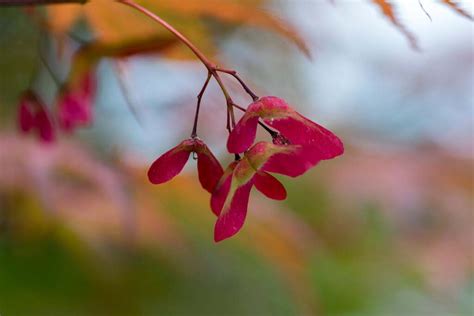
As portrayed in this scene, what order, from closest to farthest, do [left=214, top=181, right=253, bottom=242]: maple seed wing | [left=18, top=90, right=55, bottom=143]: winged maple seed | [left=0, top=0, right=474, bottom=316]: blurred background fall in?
1. [left=214, top=181, right=253, bottom=242]: maple seed wing
2. [left=18, top=90, right=55, bottom=143]: winged maple seed
3. [left=0, top=0, right=474, bottom=316]: blurred background

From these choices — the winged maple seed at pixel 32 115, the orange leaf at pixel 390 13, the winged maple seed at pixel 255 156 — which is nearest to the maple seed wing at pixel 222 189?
the winged maple seed at pixel 255 156

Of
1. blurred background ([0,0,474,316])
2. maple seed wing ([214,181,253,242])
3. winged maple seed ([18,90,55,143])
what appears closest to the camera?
maple seed wing ([214,181,253,242])

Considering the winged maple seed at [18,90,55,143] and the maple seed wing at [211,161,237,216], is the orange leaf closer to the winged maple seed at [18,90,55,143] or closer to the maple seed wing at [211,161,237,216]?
the maple seed wing at [211,161,237,216]

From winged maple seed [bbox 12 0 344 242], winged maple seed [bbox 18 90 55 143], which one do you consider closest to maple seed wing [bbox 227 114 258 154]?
winged maple seed [bbox 12 0 344 242]

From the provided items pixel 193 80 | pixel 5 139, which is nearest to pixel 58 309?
pixel 5 139

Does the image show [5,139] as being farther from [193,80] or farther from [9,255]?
[193,80]

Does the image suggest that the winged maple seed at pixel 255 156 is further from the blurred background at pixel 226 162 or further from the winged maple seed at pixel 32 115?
the winged maple seed at pixel 32 115
